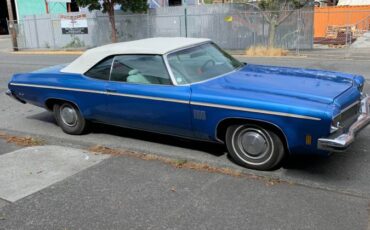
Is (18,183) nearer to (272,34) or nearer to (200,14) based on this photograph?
(272,34)

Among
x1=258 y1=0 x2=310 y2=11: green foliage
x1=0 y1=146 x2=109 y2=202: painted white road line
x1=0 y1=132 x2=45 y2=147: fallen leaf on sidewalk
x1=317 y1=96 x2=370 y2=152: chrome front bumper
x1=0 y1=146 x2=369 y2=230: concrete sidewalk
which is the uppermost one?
x1=258 y1=0 x2=310 y2=11: green foliage

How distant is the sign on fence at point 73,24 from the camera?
2698cm

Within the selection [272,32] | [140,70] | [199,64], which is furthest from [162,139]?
[272,32]

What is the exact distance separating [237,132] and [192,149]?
1024 millimetres

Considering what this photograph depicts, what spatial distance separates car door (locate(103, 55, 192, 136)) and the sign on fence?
22.4 m

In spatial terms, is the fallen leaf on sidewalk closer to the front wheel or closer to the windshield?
the windshield

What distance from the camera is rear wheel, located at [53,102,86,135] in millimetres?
6367

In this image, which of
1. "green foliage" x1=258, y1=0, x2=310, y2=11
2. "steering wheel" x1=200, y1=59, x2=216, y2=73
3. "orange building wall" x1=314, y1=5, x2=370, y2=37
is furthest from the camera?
"orange building wall" x1=314, y1=5, x2=370, y2=37

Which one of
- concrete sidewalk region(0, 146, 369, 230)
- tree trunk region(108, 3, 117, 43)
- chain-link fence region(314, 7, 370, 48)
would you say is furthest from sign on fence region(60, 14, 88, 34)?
concrete sidewalk region(0, 146, 369, 230)

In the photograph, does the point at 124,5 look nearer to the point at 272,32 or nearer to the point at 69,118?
the point at 272,32

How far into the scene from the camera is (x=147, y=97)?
5.32 meters

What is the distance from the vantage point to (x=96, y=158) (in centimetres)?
549

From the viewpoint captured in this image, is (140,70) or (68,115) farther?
(68,115)

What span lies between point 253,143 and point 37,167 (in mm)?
2625
